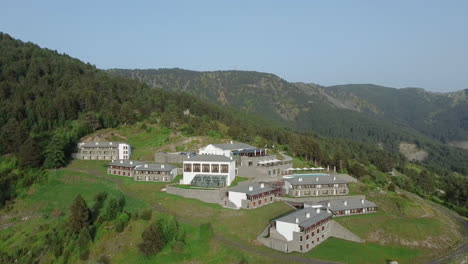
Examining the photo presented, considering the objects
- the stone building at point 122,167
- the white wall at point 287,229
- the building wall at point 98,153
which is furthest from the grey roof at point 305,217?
the building wall at point 98,153

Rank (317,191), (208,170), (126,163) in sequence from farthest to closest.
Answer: (126,163), (208,170), (317,191)

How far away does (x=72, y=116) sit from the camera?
11562 centimetres

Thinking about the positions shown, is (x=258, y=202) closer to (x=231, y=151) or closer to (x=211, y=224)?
(x=211, y=224)

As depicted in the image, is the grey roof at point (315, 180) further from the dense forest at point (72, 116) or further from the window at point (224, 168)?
the dense forest at point (72, 116)

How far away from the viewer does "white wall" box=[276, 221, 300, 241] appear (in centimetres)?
5477

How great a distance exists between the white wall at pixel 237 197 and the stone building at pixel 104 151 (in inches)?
1573

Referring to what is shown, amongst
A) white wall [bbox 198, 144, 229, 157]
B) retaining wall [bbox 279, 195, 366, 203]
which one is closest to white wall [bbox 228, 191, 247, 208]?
retaining wall [bbox 279, 195, 366, 203]

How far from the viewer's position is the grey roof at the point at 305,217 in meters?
55.2

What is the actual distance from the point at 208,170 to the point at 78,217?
24.9 meters

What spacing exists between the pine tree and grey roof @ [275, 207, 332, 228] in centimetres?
2917

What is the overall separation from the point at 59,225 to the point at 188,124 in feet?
194

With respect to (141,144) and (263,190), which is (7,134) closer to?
(141,144)

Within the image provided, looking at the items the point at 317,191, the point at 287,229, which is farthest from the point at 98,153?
the point at 287,229

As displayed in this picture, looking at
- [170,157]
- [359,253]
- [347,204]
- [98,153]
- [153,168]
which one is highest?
[98,153]
